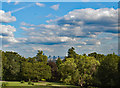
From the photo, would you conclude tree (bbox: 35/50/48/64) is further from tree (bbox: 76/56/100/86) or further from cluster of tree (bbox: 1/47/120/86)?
tree (bbox: 76/56/100/86)

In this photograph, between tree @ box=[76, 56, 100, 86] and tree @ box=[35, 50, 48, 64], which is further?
tree @ box=[35, 50, 48, 64]

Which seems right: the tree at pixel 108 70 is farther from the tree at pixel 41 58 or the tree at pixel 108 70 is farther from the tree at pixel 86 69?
the tree at pixel 41 58

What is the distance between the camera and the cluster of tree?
85.1ft

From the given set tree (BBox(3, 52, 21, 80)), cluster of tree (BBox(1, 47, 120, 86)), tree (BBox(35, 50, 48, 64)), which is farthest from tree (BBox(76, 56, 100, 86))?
tree (BBox(3, 52, 21, 80))

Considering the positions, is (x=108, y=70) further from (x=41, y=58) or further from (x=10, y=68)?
(x=41, y=58)

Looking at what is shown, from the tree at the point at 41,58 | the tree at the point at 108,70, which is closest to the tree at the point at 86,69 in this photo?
the tree at the point at 108,70

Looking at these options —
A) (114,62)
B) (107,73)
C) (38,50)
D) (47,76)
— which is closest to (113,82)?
(107,73)

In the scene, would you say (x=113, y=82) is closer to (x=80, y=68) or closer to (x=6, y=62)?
(x=80, y=68)

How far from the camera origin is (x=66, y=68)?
125 ft

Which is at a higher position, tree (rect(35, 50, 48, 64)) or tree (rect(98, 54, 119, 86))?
tree (rect(35, 50, 48, 64))

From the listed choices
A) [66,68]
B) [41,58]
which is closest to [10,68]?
[41,58]

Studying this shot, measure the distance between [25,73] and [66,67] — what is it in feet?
61.2

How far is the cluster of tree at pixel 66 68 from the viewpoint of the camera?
25944 mm

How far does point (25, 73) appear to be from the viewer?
52375 mm
